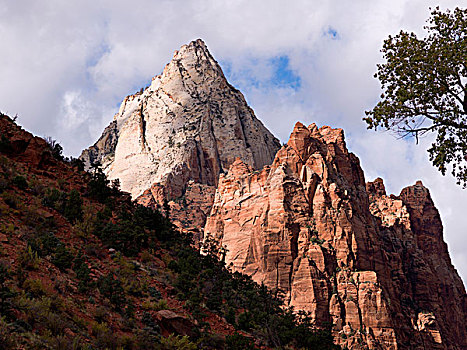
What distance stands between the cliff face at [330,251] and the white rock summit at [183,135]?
36628mm

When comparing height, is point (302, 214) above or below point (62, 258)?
above

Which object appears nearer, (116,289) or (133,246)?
(116,289)

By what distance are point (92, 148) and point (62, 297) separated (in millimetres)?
161472

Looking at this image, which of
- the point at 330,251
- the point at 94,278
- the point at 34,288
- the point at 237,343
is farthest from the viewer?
the point at 330,251

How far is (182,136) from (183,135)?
0.41m

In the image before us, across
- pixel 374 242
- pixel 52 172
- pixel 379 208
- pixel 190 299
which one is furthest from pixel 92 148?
pixel 190 299

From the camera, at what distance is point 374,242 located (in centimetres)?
8775

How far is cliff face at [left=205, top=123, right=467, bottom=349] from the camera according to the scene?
74.9 metres

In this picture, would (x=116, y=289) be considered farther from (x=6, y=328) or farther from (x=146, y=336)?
(x=6, y=328)

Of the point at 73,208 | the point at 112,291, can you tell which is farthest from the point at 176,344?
the point at 73,208

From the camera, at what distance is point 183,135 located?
14138cm

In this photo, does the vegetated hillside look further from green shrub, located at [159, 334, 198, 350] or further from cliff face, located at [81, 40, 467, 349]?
cliff face, located at [81, 40, 467, 349]

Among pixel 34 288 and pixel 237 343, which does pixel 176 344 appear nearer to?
pixel 237 343

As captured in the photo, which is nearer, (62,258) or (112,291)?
(112,291)
